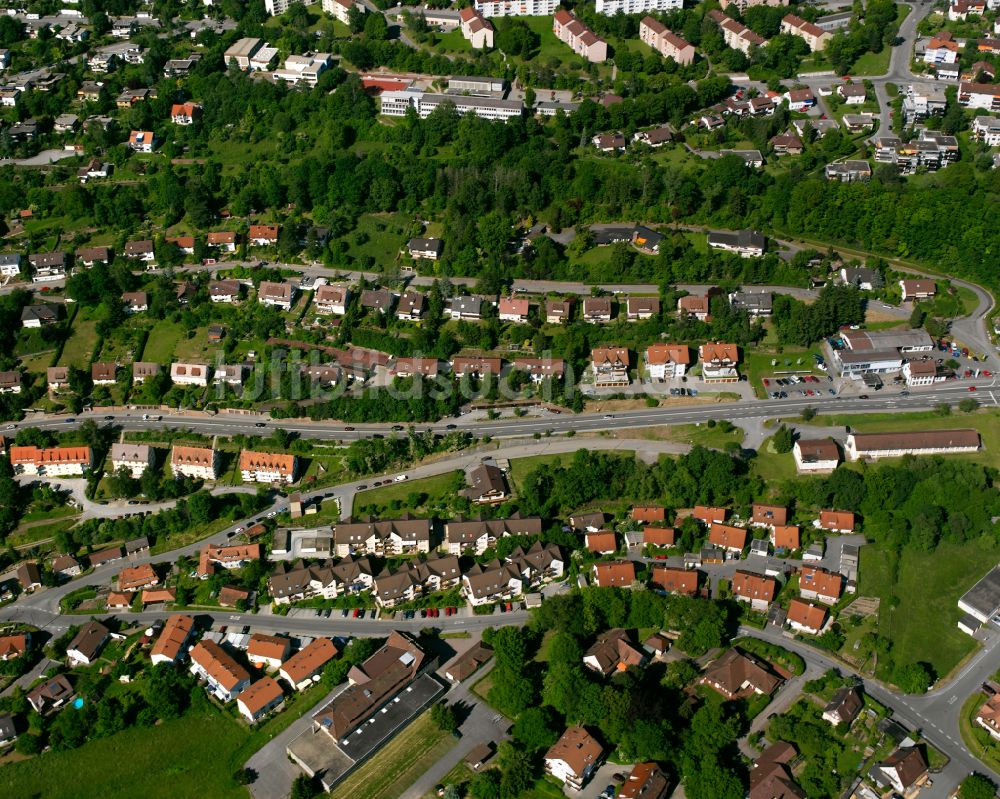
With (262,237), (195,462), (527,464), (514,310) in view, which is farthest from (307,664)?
(262,237)

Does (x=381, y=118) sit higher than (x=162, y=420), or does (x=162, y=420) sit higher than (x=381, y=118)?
(x=381, y=118)

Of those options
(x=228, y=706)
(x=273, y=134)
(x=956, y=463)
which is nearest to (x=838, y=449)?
(x=956, y=463)

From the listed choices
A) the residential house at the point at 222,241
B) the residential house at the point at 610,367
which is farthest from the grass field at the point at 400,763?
the residential house at the point at 222,241

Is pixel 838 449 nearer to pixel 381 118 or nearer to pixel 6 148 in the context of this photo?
pixel 381 118

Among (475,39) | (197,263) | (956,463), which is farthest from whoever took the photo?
(475,39)

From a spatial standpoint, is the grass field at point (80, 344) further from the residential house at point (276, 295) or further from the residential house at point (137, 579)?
the residential house at point (137, 579)

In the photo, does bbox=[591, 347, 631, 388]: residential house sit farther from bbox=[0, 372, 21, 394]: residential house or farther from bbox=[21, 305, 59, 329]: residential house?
bbox=[21, 305, 59, 329]: residential house

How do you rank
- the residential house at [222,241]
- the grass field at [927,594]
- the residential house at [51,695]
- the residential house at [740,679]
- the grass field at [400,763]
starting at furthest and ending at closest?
the residential house at [222,241]
the grass field at [927,594]
the residential house at [51,695]
the residential house at [740,679]
the grass field at [400,763]
